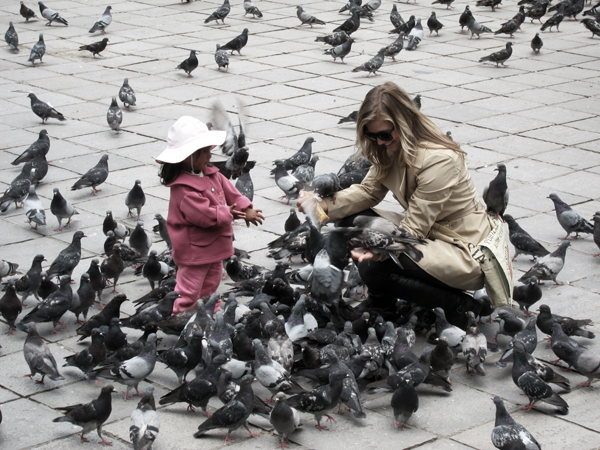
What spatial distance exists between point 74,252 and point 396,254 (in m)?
3.11

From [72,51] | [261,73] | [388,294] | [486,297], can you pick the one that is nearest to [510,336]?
[486,297]

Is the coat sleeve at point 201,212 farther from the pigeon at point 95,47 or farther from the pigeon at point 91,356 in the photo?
the pigeon at point 95,47

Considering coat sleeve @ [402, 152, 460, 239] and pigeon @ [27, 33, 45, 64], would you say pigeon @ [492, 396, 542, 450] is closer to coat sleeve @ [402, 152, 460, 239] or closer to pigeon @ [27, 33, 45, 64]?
coat sleeve @ [402, 152, 460, 239]

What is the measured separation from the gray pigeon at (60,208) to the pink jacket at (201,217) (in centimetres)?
243

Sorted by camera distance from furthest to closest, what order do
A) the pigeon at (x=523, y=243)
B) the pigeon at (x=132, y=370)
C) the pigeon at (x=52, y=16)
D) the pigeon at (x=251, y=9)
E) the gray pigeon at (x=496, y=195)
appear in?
1. the pigeon at (x=251, y=9)
2. the pigeon at (x=52, y=16)
3. the gray pigeon at (x=496, y=195)
4. the pigeon at (x=523, y=243)
5. the pigeon at (x=132, y=370)

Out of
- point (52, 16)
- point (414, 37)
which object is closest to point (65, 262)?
point (414, 37)

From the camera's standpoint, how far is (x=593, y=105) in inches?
473

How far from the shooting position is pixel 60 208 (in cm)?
800

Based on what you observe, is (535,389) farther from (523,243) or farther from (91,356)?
(91,356)

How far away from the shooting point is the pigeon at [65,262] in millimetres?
6797

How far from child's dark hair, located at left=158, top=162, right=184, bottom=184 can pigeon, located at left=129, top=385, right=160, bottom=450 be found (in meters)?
1.83

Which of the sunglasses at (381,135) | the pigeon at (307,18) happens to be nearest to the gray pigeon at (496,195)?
the sunglasses at (381,135)

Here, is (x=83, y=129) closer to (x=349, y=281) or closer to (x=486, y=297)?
(x=349, y=281)

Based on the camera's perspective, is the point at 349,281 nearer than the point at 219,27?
Yes
